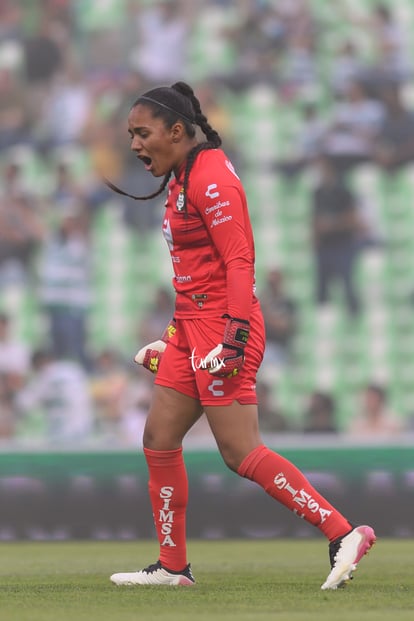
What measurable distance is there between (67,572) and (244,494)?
9.44 ft

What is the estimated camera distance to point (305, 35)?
12.1 m

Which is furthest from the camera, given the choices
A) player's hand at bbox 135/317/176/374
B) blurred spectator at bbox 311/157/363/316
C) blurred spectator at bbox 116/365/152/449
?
blurred spectator at bbox 311/157/363/316

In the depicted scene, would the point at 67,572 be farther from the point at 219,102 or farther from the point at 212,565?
the point at 219,102

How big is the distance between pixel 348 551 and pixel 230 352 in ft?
2.71

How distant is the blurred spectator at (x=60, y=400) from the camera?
35.7 ft

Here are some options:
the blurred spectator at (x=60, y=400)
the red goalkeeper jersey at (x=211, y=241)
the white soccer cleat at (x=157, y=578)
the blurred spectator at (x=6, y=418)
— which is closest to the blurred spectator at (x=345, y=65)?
the blurred spectator at (x=60, y=400)

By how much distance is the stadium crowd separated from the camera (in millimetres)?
10992

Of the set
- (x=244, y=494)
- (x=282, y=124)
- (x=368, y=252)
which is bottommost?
(x=244, y=494)

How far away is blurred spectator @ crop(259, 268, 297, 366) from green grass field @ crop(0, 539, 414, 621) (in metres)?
3.20

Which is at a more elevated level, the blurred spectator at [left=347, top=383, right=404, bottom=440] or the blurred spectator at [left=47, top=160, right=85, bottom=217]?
the blurred spectator at [left=47, top=160, right=85, bottom=217]

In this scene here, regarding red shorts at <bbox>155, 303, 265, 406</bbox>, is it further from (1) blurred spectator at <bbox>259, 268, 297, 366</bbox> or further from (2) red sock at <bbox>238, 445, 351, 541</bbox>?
(1) blurred spectator at <bbox>259, 268, 297, 366</bbox>

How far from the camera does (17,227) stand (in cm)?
1170

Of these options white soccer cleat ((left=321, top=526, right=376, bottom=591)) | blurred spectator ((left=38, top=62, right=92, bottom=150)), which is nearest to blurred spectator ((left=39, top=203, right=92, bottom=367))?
blurred spectator ((left=38, top=62, right=92, bottom=150))

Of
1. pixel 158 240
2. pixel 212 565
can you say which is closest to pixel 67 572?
pixel 212 565
